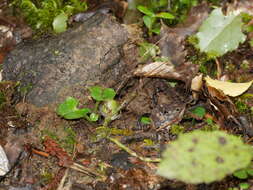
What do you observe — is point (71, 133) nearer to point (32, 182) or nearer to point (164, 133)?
point (32, 182)

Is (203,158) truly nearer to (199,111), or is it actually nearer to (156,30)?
(199,111)

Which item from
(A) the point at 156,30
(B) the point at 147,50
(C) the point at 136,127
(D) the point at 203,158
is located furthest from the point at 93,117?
(A) the point at 156,30

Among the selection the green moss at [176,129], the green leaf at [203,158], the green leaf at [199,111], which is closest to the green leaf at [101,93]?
the green moss at [176,129]

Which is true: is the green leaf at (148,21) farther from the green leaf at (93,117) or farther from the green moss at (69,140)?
the green moss at (69,140)

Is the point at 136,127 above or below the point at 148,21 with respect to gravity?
below

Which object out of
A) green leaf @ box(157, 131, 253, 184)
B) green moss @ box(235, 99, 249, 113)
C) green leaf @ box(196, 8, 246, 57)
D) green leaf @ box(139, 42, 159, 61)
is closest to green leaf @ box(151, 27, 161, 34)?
green leaf @ box(139, 42, 159, 61)

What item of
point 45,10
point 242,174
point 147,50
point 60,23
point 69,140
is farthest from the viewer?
point 45,10

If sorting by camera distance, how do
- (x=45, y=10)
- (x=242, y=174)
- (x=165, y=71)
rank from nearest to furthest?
(x=242, y=174) < (x=165, y=71) < (x=45, y=10)
